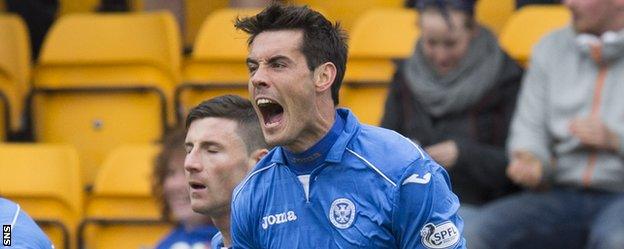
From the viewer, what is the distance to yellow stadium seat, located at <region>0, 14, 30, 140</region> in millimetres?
7602

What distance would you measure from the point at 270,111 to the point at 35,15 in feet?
15.5

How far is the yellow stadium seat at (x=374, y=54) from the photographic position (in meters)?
7.12

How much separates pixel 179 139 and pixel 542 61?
1.50 m

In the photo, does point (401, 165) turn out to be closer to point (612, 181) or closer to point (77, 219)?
point (612, 181)

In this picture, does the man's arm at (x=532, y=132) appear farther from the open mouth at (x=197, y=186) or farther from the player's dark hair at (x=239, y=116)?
the open mouth at (x=197, y=186)

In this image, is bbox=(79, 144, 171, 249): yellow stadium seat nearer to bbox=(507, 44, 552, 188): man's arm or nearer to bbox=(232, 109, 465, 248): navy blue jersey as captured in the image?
bbox=(507, 44, 552, 188): man's arm

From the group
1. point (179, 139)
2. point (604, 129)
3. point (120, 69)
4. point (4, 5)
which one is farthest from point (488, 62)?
point (4, 5)

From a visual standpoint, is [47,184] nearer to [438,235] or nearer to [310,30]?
[310,30]

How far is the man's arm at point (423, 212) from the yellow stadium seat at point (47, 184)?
3.41 m

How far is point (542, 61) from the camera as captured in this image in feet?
20.6

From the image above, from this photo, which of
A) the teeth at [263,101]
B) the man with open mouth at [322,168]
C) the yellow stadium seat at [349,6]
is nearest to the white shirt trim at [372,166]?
the man with open mouth at [322,168]

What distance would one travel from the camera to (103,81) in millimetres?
7598

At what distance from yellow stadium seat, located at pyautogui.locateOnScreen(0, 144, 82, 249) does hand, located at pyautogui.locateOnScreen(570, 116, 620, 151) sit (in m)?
2.30

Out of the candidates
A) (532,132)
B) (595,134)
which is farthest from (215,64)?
(595,134)
